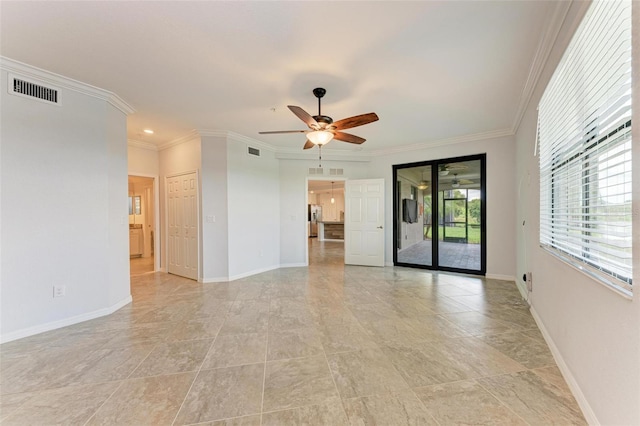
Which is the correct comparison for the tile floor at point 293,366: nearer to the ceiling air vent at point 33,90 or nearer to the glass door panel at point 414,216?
the glass door panel at point 414,216

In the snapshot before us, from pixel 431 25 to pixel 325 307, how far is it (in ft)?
10.3

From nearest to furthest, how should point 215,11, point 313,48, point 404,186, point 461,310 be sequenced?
point 215,11, point 313,48, point 461,310, point 404,186

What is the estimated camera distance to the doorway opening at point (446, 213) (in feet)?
16.7

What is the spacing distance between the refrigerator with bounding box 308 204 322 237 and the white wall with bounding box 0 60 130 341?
9.06 meters

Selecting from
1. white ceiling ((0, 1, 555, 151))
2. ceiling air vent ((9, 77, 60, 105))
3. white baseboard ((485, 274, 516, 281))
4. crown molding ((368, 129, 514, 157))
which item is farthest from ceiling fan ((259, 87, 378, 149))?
white baseboard ((485, 274, 516, 281))

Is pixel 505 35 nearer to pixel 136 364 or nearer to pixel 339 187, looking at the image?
pixel 136 364

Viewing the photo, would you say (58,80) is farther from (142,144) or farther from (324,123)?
(324,123)

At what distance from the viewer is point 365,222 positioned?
6.02 m

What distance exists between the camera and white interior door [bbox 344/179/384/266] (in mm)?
5895

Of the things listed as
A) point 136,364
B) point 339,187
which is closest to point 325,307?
point 136,364

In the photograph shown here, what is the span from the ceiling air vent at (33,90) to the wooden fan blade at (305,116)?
2634mm

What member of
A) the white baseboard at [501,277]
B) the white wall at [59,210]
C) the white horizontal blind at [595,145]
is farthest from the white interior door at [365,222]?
the white wall at [59,210]

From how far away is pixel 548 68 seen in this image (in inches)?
90.8

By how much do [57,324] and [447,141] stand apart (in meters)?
6.44
